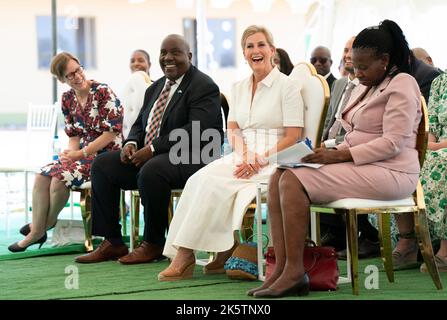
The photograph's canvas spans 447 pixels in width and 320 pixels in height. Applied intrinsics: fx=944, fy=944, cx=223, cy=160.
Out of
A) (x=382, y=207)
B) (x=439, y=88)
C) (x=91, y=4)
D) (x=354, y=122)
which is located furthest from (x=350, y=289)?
(x=91, y=4)

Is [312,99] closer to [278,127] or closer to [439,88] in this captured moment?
[278,127]

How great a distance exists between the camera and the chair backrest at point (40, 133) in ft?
28.2

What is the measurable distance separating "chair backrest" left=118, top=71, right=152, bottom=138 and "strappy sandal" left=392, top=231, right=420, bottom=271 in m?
2.26

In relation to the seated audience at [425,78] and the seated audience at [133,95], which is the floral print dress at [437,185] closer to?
the seated audience at [425,78]

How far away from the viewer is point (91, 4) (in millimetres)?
16750

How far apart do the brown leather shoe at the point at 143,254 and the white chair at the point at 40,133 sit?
3.05 m

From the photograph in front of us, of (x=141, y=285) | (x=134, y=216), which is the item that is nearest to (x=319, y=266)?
(x=141, y=285)

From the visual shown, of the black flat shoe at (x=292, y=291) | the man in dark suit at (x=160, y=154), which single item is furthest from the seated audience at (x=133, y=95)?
the black flat shoe at (x=292, y=291)

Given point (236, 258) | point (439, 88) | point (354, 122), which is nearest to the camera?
point (354, 122)

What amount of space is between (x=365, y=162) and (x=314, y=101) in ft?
2.51

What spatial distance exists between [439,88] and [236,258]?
4.99 feet

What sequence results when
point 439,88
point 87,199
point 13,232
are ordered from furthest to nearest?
point 13,232, point 87,199, point 439,88

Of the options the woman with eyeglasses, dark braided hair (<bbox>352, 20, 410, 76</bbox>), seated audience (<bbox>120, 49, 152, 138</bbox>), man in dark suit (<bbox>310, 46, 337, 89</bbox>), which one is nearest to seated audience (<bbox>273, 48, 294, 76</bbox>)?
man in dark suit (<bbox>310, 46, 337, 89</bbox>)

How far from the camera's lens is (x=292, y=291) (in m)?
4.09
